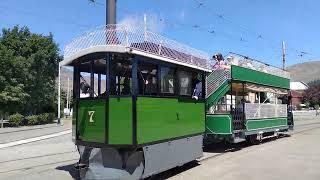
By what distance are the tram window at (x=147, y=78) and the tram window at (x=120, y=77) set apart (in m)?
0.24

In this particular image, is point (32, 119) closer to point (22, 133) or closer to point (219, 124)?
point (22, 133)

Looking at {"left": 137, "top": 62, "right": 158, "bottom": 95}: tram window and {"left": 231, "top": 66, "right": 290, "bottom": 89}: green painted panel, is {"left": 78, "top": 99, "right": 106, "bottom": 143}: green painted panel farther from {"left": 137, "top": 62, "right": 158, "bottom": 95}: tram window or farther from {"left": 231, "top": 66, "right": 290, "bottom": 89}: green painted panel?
{"left": 231, "top": 66, "right": 290, "bottom": 89}: green painted panel

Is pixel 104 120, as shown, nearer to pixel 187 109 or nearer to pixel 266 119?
pixel 187 109

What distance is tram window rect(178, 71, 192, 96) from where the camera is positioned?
12.7 meters

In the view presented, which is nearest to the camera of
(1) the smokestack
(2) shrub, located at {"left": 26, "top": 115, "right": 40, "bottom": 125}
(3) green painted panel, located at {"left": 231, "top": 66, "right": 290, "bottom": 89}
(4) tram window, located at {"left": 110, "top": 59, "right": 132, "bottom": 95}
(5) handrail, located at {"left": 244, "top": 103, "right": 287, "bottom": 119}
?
(4) tram window, located at {"left": 110, "top": 59, "right": 132, "bottom": 95}

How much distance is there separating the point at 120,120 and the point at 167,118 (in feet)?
5.61

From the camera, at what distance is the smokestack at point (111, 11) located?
14580 mm

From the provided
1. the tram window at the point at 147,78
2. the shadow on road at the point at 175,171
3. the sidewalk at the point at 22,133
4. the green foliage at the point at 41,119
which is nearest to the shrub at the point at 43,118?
the green foliage at the point at 41,119

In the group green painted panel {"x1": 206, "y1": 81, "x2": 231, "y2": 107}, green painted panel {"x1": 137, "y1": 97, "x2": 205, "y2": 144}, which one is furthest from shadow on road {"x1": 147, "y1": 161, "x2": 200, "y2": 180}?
green painted panel {"x1": 206, "y1": 81, "x2": 231, "y2": 107}

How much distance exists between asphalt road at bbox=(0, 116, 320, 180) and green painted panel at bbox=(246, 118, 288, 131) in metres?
0.83

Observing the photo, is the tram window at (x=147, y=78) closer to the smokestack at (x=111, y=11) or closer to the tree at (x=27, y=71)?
the smokestack at (x=111, y=11)

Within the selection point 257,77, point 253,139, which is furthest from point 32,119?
point 257,77

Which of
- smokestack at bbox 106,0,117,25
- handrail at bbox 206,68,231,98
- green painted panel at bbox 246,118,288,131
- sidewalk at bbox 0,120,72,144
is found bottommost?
sidewalk at bbox 0,120,72,144

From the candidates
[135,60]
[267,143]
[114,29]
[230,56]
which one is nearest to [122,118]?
[135,60]
